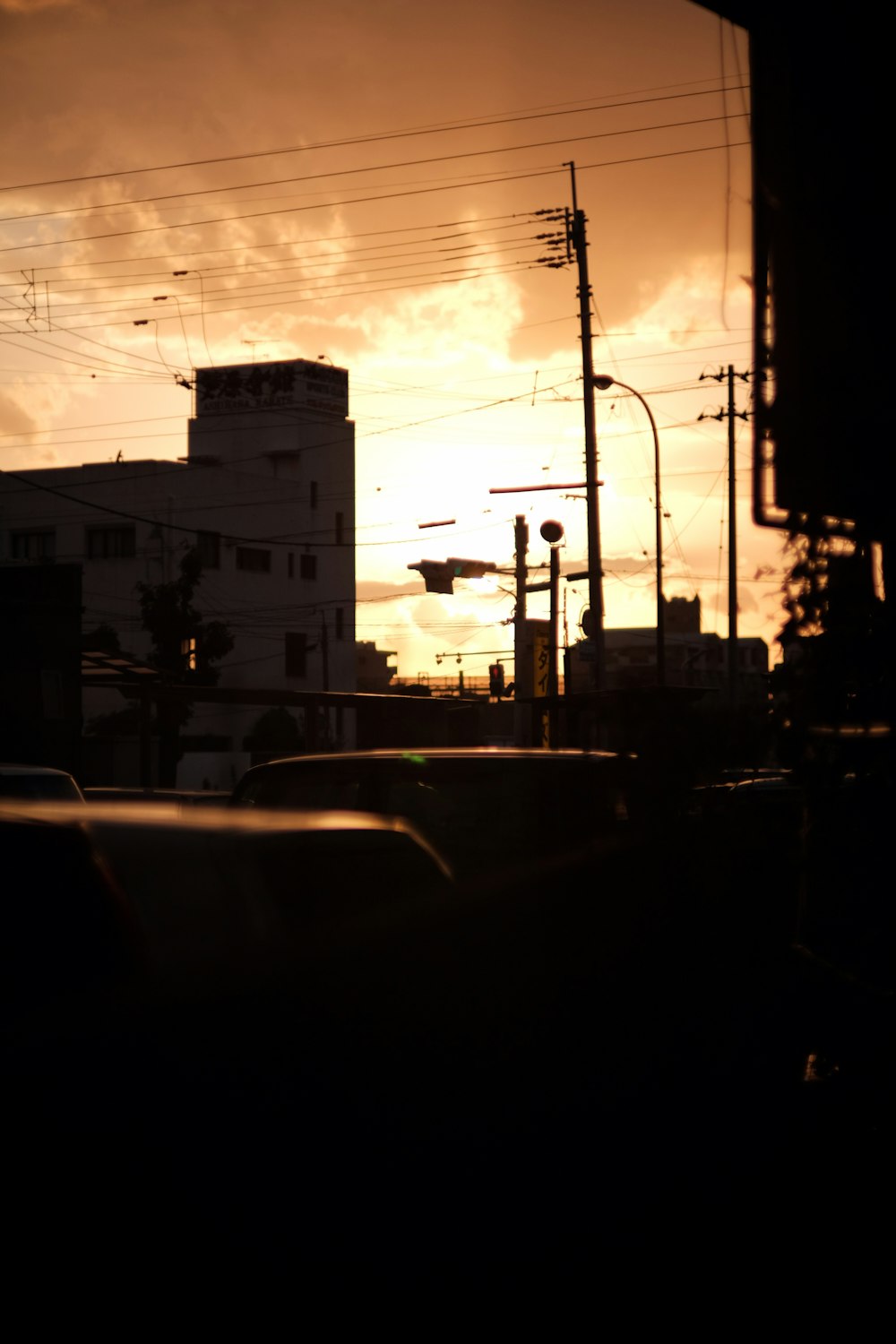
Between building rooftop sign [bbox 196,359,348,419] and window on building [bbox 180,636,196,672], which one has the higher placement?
building rooftop sign [bbox 196,359,348,419]

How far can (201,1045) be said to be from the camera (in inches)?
104

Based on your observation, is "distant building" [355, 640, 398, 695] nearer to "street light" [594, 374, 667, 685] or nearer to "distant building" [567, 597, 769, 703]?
"distant building" [567, 597, 769, 703]

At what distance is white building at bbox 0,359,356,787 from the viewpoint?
6531 centimetres

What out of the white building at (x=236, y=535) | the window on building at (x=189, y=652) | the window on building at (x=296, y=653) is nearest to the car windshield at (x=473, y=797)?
the window on building at (x=189, y=652)

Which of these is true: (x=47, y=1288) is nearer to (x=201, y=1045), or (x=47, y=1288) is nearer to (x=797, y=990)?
(x=201, y=1045)

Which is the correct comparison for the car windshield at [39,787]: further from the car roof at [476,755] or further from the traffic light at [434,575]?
the traffic light at [434,575]

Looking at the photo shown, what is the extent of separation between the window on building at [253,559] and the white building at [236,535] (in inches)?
3.4

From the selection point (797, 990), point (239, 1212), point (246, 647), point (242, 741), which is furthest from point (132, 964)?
point (246, 647)

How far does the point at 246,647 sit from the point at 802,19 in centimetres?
6620

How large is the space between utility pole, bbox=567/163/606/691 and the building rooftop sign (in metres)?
48.1

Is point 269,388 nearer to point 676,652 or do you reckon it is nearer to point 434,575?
point 676,652

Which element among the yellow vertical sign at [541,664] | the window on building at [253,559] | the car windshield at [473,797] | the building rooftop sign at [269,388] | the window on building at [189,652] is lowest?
the car windshield at [473,797]

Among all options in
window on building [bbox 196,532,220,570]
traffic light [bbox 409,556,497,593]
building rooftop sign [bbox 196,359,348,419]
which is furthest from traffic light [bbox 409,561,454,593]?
building rooftop sign [bbox 196,359,348,419]

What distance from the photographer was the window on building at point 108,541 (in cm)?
6588
